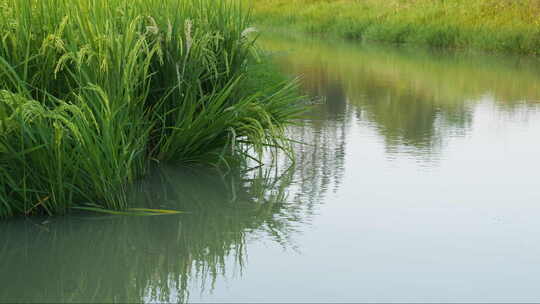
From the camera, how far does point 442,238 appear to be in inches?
172

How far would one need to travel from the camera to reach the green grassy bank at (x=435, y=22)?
16719 mm

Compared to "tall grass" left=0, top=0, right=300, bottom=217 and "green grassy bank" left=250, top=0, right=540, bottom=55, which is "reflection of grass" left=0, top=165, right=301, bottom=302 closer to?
"tall grass" left=0, top=0, right=300, bottom=217

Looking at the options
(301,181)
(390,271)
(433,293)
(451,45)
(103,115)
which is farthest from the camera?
(451,45)

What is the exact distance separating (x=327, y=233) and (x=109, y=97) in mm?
1354

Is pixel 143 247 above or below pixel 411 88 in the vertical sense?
above

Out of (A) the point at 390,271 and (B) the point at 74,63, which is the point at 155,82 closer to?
(B) the point at 74,63

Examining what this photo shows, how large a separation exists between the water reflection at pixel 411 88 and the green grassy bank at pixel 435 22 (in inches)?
46.3

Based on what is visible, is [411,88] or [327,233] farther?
[411,88]

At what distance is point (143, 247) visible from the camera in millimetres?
4156

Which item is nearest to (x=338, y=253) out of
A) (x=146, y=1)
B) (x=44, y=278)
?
(x=44, y=278)

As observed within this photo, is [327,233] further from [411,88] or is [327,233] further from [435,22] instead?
[435,22]

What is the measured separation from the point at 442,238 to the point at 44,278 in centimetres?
190

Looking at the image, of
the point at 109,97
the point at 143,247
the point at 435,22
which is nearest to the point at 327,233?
the point at 143,247

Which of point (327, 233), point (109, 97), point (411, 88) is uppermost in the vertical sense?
point (109, 97)
